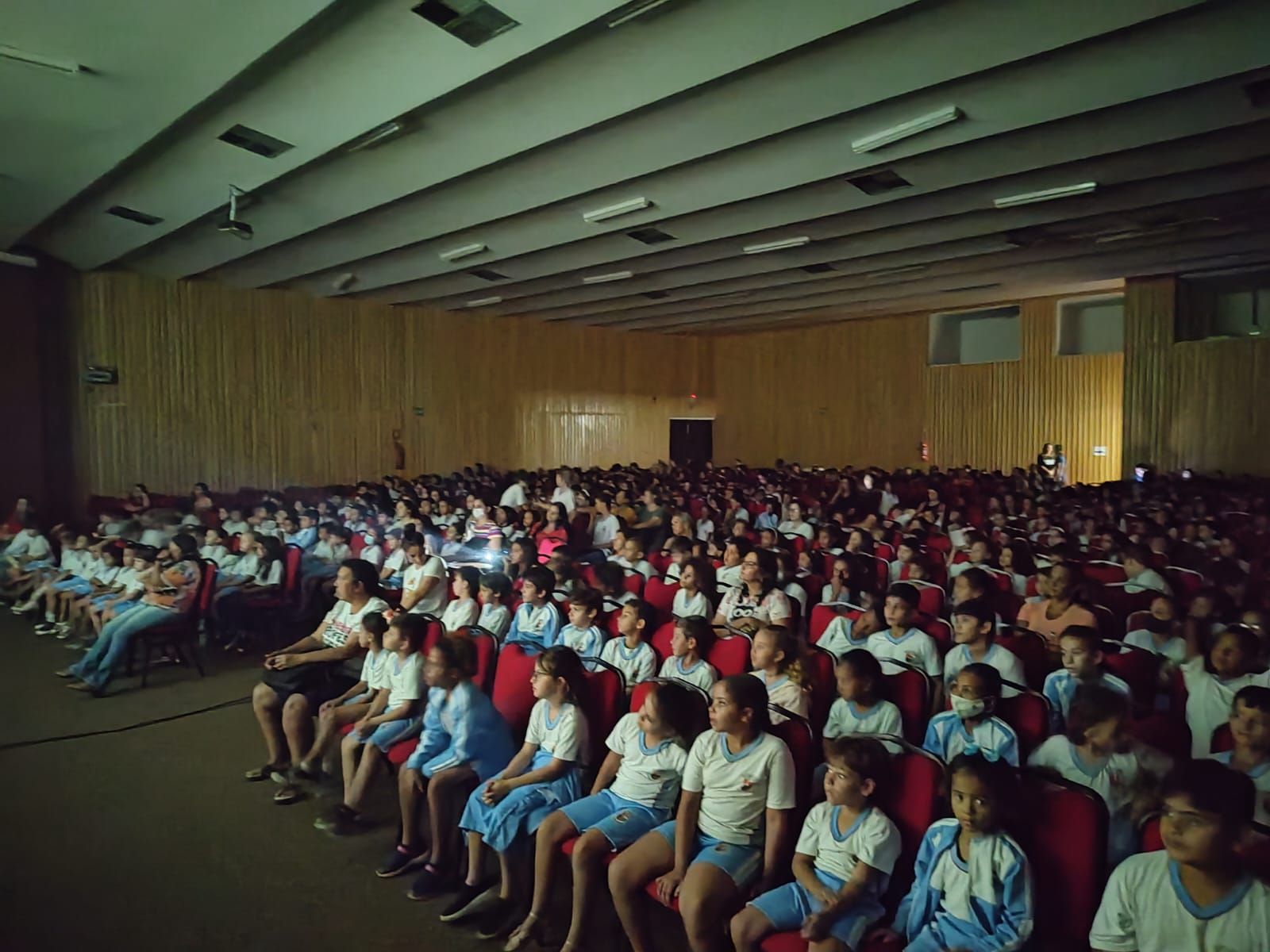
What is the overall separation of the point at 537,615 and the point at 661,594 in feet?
4.08

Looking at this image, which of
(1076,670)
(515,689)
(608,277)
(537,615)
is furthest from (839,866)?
(608,277)

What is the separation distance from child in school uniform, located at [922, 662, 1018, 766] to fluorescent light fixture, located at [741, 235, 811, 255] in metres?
8.59

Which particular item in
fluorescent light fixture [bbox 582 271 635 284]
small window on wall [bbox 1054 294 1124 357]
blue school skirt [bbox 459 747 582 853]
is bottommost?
blue school skirt [bbox 459 747 582 853]

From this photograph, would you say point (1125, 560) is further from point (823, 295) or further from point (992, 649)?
point (823, 295)

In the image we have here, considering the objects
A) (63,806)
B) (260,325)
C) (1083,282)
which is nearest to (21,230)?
(260,325)

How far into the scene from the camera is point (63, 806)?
427 centimetres

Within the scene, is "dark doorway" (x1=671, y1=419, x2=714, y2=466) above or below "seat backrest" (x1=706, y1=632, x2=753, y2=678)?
above

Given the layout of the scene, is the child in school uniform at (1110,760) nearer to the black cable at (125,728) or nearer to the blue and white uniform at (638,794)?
the blue and white uniform at (638,794)

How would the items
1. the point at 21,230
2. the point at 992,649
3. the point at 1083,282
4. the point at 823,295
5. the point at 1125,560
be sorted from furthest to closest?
1. the point at 823,295
2. the point at 1083,282
3. the point at 21,230
4. the point at 1125,560
5. the point at 992,649

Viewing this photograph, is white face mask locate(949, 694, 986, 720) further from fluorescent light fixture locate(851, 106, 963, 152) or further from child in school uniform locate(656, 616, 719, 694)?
fluorescent light fixture locate(851, 106, 963, 152)

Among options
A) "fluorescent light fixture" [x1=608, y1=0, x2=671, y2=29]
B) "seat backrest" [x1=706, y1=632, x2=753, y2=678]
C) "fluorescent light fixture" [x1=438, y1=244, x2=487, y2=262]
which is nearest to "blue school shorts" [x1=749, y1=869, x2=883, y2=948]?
"seat backrest" [x1=706, y1=632, x2=753, y2=678]

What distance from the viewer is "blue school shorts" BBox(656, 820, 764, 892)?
9.03 feet

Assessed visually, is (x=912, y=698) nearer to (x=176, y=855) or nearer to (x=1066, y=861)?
(x=1066, y=861)

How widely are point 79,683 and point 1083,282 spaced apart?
630 inches
